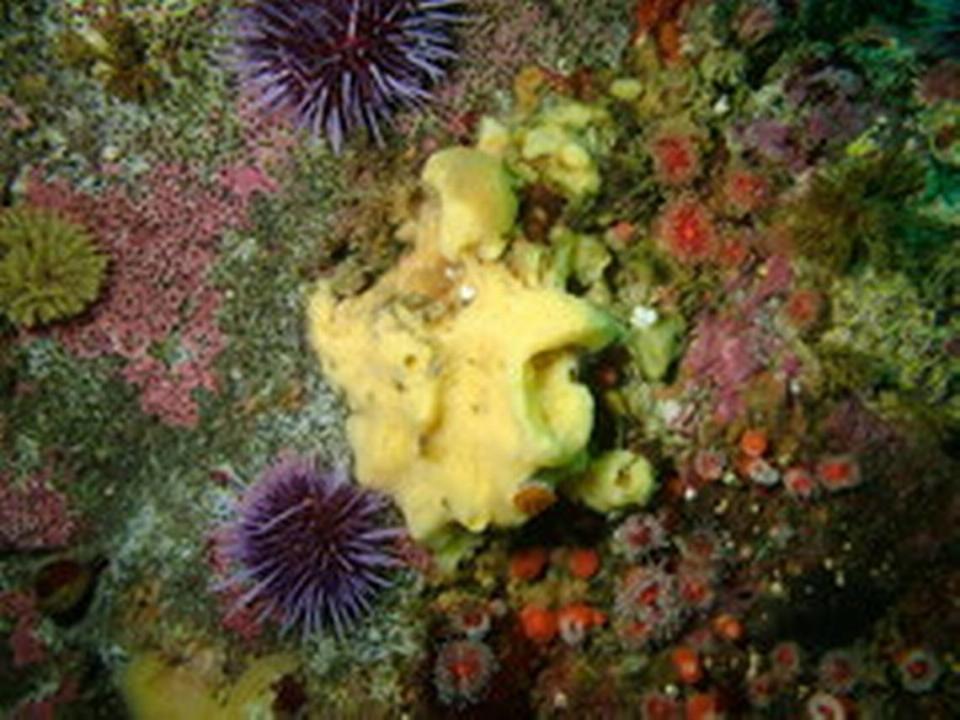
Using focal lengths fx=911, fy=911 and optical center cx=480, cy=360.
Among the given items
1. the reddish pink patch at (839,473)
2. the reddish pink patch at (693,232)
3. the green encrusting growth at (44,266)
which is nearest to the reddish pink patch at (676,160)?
the reddish pink patch at (693,232)

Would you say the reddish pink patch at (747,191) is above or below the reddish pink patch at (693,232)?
above

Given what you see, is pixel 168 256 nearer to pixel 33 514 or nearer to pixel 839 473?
pixel 33 514

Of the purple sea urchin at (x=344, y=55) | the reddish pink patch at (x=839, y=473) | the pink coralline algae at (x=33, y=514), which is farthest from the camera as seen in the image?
the pink coralline algae at (x=33, y=514)

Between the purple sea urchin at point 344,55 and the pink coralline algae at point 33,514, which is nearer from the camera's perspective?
the purple sea urchin at point 344,55

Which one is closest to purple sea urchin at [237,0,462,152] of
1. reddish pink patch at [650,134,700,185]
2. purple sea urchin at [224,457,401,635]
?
reddish pink patch at [650,134,700,185]

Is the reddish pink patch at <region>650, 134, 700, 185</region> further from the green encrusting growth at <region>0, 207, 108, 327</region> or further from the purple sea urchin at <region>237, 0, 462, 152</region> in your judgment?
the green encrusting growth at <region>0, 207, 108, 327</region>

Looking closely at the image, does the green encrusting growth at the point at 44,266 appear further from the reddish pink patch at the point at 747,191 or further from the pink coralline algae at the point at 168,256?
the reddish pink patch at the point at 747,191
